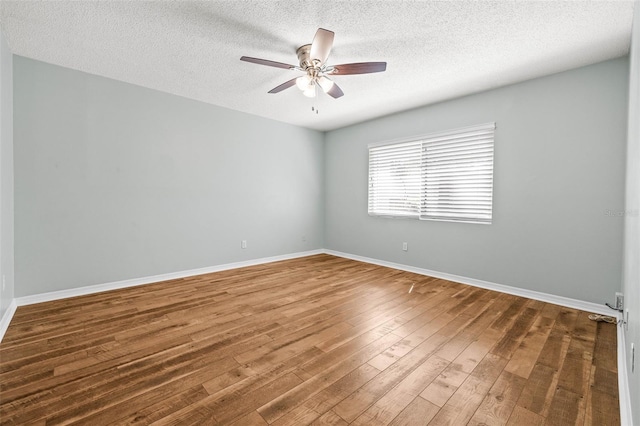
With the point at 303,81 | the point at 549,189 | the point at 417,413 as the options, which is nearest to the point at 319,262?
the point at 303,81

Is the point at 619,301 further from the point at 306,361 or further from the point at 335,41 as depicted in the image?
the point at 335,41

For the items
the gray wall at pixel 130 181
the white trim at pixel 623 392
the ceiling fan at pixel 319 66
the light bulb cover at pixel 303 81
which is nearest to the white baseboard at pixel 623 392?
the white trim at pixel 623 392

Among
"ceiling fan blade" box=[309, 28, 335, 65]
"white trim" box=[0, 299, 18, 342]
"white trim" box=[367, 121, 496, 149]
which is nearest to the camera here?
"ceiling fan blade" box=[309, 28, 335, 65]

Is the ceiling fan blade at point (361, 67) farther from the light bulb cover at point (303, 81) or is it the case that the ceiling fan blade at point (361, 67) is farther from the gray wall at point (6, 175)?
the gray wall at point (6, 175)

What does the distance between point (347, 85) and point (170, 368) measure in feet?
11.0

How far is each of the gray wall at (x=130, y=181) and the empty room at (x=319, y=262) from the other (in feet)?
0.09

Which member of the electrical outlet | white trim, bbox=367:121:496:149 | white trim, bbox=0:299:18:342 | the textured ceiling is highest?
the textured ceiling

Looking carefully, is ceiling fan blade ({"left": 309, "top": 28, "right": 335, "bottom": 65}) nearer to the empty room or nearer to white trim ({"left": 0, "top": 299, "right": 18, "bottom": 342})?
the empty room

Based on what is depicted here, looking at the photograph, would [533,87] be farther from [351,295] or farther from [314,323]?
[314,323]

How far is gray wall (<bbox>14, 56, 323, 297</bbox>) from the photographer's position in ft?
9.57

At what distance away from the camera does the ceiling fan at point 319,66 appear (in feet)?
6.96

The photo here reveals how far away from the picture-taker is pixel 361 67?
2.38 meters

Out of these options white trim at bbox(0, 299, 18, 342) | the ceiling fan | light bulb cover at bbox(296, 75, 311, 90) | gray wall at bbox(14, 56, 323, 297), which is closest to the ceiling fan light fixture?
the ceiling fan

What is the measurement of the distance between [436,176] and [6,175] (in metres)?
4.92
